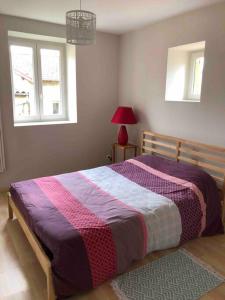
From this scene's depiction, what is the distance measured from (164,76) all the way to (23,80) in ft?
6.79

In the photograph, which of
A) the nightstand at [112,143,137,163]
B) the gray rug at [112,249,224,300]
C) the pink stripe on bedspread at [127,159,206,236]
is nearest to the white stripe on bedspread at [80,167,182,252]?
the gray rug at [112,249,224,300]

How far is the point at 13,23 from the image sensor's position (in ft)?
10.3

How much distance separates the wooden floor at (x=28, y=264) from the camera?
68.7 inches

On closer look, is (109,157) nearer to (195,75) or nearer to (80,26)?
(195,75)

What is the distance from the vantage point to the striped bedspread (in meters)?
1.67

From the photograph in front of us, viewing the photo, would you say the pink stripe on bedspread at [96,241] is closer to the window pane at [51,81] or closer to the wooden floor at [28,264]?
the wooden floor at [28,264]

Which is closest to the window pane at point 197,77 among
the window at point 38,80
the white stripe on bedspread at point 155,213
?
the white stripe on bedspread at point 155,213

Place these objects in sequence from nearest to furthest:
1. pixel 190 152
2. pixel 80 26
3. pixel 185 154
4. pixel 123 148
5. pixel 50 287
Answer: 1. pixel 50 287
2. pixel 80 26
3. pixel 190 152
4. pixel 185 154
5. pixel 123 148

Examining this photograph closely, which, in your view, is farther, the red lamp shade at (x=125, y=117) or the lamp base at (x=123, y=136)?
the lamp base at (x=123, y=136)

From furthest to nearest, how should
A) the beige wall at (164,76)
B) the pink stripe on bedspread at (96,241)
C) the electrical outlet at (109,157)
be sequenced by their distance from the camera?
the electrical outlet at (109,157) → the beige wall at (164,76) → the pink stripe on bedspread at (96,241)

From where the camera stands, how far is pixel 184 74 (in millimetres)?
3346

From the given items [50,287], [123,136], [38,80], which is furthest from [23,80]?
[50,287]

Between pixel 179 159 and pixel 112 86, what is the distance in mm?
1805

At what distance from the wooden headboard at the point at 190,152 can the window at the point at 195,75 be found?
26.7 inches
